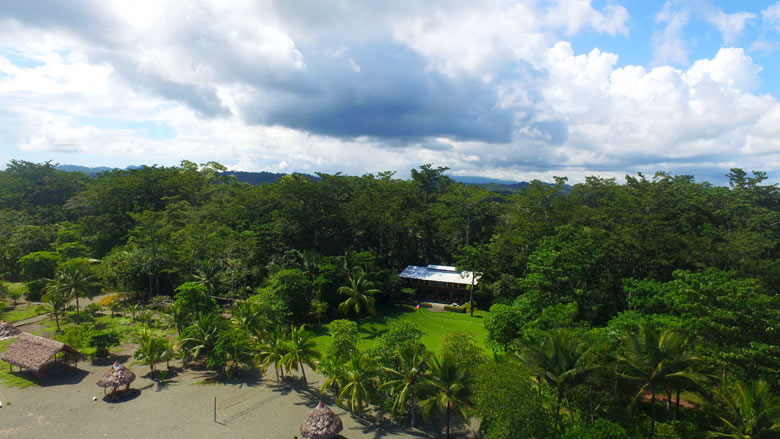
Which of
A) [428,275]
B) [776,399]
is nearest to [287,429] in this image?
[776,399]

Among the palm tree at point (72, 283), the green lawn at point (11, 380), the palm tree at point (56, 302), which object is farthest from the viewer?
the palm tree at point (72, 283)

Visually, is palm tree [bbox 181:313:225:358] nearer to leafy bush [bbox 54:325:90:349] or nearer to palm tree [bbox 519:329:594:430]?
leafy bush [bbox 54:325:90:349]

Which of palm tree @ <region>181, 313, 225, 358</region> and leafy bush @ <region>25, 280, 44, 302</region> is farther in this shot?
leafy bush @ <region>25, 280, 44, 302</region>

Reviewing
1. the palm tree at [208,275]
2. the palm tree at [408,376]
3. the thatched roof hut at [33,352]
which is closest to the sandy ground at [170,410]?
the thatched roof hut at [33,352]

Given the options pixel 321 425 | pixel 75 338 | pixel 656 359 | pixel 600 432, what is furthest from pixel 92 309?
pixel 656 359

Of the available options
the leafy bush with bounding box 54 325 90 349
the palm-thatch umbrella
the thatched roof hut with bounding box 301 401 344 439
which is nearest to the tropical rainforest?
the thatched roof hut with bounding box 301 401 344 439

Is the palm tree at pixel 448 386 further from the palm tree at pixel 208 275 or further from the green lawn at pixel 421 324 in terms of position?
the palm tree at pixel 208 275
